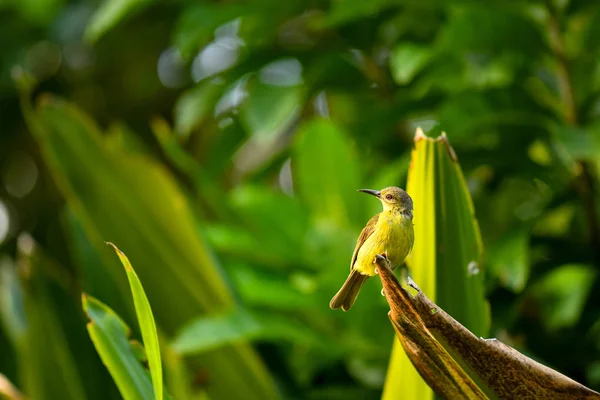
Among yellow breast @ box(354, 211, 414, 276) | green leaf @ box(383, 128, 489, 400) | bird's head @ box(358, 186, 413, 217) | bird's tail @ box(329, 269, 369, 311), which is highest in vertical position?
bird's head @ box(358, 186, 413, 217)

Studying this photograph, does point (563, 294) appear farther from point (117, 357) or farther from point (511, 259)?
point (117, 357)

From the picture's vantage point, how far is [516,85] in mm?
641

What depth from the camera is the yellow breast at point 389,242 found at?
22cm

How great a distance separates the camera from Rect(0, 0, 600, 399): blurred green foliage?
595mm

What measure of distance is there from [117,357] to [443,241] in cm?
15

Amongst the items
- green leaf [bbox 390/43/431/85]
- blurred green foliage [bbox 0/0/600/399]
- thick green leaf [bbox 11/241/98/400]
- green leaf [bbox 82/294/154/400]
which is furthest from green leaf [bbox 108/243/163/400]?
thick green leaf [bbox 11/241/98/400]

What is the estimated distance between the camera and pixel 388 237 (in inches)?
8.8

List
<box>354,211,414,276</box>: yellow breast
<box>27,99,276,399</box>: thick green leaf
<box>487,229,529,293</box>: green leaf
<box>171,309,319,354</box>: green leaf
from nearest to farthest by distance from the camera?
<box>354,211,414,276</box>: yellow breast < <box>487,229,529,293</box>: green leaf < <box>171,309,319,354</box>: green leaf < <box>27,99,276,399</box>: thick green leaf

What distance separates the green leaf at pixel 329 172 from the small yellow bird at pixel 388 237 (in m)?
0.48

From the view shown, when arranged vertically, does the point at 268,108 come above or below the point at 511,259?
above

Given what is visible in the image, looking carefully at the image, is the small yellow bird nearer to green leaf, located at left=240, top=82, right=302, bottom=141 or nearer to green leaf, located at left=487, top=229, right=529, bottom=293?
green leaf, located at left=487, top=229, right=529, bottom=293

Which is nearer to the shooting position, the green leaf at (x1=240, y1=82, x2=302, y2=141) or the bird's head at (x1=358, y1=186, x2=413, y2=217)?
the bird's head at (x1=358, y1=186, x2=413, y2=217)

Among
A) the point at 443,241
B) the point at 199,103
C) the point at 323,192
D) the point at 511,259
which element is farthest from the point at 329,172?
the point at 443,241

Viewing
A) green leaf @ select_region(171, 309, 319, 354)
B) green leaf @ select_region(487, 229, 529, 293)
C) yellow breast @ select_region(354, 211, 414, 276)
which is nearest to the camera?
yellow breast @ select_region(354, 211, 414, 276)
